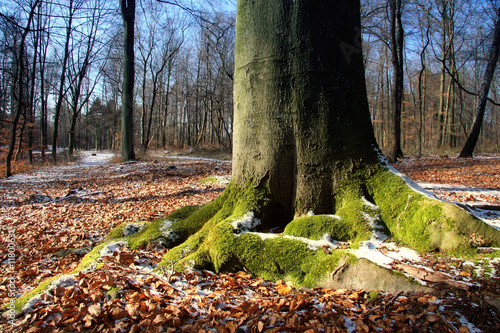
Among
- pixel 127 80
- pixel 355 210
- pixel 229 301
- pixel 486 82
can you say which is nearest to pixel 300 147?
pixel 355 210

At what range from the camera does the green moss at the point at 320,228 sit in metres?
2.82

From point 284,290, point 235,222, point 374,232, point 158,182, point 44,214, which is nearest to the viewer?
point 284,290

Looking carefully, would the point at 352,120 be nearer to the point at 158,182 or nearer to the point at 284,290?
the point at 284,290

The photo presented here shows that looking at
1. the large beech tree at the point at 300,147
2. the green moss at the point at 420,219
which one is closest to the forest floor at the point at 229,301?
the green moss at the point at 420,219

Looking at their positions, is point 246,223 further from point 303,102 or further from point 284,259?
point 303,102

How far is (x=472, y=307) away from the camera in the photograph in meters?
1.65

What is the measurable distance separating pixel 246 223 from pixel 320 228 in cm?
81

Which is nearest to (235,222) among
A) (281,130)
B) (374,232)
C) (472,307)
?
(281,130)

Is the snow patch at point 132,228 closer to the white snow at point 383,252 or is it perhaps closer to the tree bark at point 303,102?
the tree bark at point 303,102

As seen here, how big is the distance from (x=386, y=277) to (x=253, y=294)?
3.54 ft

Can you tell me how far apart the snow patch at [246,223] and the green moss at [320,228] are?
0.38 metres

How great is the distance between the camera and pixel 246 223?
9.94 feet

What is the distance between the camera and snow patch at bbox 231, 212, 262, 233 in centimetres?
296

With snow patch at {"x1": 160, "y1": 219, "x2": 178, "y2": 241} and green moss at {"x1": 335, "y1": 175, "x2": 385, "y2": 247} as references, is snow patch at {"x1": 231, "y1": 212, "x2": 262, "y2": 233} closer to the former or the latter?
green moss at {"x1": 335, "y1": 175, "x2": 385, "y2": 247}
